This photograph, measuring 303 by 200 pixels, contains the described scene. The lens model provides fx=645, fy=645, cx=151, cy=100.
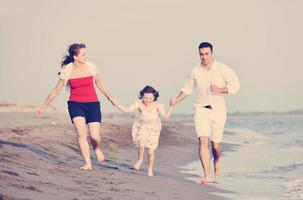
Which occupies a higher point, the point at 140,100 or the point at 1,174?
the point at 140,100

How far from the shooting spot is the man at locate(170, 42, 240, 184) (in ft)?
30.1

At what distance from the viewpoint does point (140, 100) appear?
992 centimetres

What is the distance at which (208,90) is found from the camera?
925 centimetres

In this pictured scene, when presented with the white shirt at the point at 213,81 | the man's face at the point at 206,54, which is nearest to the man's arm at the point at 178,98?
the white shirt at the point at 213,81

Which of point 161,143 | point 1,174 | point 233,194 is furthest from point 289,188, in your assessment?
point 161,143

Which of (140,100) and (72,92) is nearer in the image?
(72,92)

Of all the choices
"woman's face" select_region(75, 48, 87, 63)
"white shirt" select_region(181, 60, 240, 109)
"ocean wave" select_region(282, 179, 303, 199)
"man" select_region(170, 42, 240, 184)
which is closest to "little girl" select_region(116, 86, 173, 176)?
"man" select_region(170, 42, 240, 184)

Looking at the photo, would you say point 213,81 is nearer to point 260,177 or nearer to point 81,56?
Result: point 81,56

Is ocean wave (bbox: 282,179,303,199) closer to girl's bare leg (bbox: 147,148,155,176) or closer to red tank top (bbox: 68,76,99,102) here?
girl's bare leg (bbox: 147,148,155,176)

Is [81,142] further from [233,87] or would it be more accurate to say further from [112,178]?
[233,87]

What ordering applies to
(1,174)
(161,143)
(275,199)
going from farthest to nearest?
(161,143) → (275,199) → (1,174)

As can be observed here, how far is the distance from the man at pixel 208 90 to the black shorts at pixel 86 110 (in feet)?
4.61

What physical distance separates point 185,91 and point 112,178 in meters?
1.79

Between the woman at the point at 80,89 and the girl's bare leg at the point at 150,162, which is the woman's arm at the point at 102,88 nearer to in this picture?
the woman at the point at 80,89
